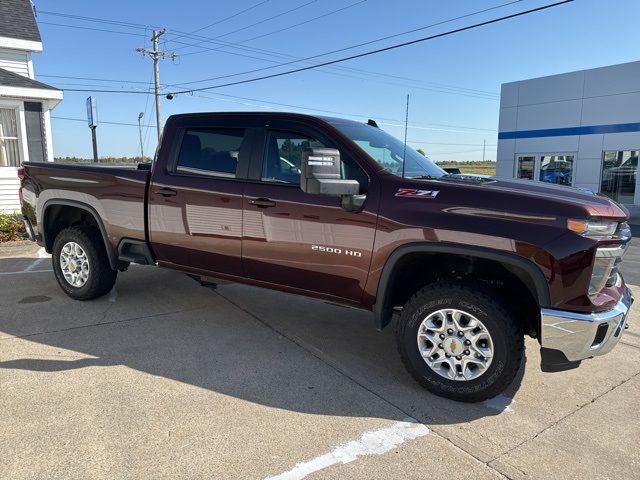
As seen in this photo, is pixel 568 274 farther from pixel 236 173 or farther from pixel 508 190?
pixel 236 173

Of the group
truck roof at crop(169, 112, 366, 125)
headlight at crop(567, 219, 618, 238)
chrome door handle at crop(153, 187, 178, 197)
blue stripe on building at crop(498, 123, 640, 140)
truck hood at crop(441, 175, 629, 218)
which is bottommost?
headlight at crop(567, 219, 618, 238)

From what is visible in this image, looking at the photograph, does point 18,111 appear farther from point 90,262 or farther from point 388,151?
point 388,151

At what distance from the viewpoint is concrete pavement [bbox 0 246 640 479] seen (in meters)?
2.72

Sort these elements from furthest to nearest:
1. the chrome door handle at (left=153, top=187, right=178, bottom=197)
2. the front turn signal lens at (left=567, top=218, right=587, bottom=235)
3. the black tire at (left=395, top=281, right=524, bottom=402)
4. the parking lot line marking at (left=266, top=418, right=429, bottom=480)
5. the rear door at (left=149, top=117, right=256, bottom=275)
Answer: the chrome door handle at (left=153, top=187, right=178, bottom=197)
the rear door at (left=149, top=117, right=256, bottom=275)
the black tire at (left=395, top=281, right=524, bottom=402)
the front turn signal lens at (left=567, top=218, right=587, bottom=235)
the parking lot line marking at (left=266, top=418, right=429, bottom=480)

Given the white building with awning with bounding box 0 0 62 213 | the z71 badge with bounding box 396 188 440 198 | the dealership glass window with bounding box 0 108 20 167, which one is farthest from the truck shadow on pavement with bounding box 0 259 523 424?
the dealership glass window with bounding box 0 108 20 167

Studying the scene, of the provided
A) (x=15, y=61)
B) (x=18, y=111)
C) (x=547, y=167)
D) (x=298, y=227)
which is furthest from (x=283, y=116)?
(x=547, y=167)

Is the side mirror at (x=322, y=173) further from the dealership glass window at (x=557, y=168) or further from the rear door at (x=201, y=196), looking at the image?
the dealership glass window at (x=557, y=168)

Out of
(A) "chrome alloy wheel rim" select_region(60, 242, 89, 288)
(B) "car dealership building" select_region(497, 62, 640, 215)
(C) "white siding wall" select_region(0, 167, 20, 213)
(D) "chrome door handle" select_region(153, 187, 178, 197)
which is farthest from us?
(B) "car dealership building" select_region(497, 62, 640, 215)

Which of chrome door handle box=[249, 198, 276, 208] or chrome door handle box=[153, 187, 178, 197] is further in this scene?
chrome door handle box=[153, 187, 178, 197]

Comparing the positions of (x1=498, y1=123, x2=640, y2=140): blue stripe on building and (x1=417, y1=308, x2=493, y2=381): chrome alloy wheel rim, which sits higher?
(x1=498, y1=123, x2=640, y2=140): blue stripe on building

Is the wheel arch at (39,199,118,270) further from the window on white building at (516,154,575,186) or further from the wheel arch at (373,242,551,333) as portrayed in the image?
the window on white building at (516,154,575,186)

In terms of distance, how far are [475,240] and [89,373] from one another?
9.72 ft

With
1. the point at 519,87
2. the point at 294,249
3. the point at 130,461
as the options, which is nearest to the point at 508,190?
the point at 294,249

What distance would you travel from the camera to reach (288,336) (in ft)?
15.2
